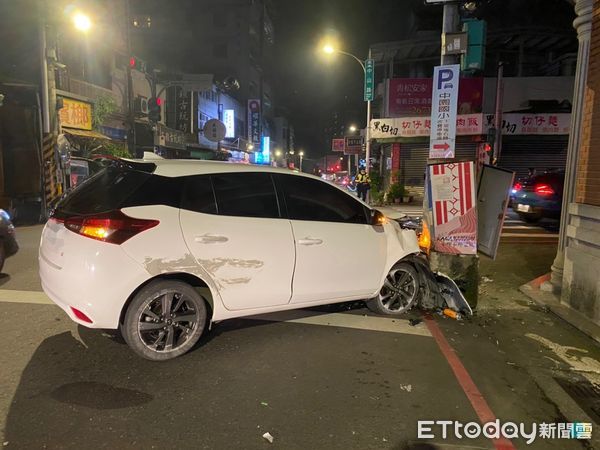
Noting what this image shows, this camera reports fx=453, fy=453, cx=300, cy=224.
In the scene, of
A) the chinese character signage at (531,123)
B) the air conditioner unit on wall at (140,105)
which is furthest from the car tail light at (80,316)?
the chinese character signage at (531,123)

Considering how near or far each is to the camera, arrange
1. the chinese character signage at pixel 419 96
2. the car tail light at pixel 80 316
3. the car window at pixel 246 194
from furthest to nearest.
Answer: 1. the chinese character signage at pixel 419 96
2. the car window at pixel 246 194
3. the car tail light at pixel 80 316

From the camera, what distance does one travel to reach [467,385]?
3871mm

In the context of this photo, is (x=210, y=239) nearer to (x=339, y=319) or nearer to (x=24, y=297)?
(x=339, y=319)

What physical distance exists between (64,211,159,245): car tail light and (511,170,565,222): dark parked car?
11963 mm

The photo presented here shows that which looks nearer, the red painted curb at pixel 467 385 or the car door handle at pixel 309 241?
the red painted curb at pixel 467 385

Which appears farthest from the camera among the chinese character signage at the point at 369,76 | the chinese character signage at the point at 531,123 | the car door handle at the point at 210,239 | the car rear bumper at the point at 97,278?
the chinese character signage at the point at 369,76

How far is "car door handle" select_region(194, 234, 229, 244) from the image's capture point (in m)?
4.04

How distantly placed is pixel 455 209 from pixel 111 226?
4.49m

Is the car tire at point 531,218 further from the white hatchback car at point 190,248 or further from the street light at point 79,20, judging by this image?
the street light at point 79,20

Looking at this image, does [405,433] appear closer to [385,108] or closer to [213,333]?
[213,333]

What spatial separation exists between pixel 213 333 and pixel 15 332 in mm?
1999

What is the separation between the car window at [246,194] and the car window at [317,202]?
175 mm

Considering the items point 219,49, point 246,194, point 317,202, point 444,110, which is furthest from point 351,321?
point 219,49

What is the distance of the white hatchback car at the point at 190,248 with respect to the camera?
12.4 ft
